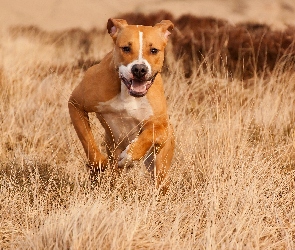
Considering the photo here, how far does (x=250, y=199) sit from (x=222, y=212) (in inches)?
8.9

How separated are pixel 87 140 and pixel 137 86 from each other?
63 centimetres

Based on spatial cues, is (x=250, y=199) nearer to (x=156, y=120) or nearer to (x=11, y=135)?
(x=156, y=120)

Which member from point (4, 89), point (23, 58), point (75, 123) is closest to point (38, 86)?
point (4, 89)

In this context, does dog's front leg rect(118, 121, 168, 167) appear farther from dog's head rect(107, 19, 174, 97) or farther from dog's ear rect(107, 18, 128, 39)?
dog's ear rect(107, 18, 128, 39)

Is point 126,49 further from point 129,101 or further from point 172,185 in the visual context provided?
point 172,185

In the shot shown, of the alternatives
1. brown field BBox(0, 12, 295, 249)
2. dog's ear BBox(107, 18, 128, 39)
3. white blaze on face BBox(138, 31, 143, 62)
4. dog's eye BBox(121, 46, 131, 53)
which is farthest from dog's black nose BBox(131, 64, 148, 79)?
brown field BBox(0, 12, 295, 249)

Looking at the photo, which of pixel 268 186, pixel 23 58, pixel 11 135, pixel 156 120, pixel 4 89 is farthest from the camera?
pixel 23 58

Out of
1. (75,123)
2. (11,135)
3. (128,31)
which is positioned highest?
(128,31)

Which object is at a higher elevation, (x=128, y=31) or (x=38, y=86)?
(x=128, y=31)

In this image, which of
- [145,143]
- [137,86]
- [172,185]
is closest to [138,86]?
[137,86]

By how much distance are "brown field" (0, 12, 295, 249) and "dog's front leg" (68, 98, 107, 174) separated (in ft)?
0.46

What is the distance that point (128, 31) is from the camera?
5.20 m

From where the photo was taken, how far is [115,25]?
5.45 metres

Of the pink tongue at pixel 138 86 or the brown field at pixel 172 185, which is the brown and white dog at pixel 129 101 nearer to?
the pink tongue at pixel 138 86
